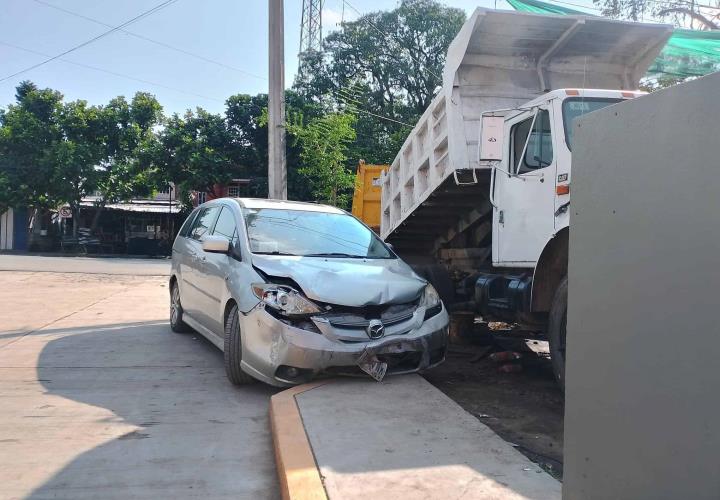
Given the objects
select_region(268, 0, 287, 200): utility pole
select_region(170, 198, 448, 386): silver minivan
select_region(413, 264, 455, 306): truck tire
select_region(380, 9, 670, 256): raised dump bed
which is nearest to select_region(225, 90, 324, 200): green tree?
select_region(268, 0, 287, 200): utility pole

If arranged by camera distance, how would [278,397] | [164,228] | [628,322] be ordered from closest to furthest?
[628,322], [278,397], [164,228]

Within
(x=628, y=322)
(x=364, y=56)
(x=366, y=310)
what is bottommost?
(x=366, y=310)

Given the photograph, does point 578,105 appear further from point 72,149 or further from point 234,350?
point 72,149

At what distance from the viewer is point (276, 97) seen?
10.6 m

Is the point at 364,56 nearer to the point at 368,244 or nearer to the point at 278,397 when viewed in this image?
the point at 368,244

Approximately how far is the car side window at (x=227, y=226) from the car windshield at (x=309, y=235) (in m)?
0.18

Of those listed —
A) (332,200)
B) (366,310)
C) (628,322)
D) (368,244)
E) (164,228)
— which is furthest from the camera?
(164,228)

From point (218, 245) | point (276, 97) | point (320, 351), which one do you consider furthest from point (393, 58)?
point (320, 351)

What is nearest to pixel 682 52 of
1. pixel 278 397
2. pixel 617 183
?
pixel 278 397

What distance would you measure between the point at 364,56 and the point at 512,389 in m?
28.7

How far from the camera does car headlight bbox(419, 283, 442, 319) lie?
5.34 m

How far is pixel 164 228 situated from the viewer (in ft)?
112

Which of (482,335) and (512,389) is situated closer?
(512,389)

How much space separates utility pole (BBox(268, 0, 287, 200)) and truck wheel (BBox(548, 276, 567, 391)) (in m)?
6.71
